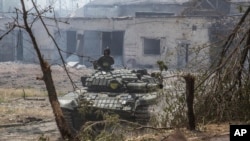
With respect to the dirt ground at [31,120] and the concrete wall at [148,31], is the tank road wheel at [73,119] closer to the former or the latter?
the dirt ground at [31,120]

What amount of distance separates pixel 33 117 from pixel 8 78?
480 inches

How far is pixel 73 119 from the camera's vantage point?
10.5 m

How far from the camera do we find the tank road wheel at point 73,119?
1034cm

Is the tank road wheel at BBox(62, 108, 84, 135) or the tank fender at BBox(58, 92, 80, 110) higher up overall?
the tank fender at BBox(58, 92, 80, 110)

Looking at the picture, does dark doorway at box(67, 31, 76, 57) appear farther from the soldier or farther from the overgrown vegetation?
the overgrown vegetation

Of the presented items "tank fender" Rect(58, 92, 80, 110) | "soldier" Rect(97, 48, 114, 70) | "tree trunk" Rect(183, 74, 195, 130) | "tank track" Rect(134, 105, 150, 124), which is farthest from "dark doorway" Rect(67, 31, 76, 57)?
"tree trunk" Rect(183, 74, 195, 130)

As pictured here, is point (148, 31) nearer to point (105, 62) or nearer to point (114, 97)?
point (105, 62)

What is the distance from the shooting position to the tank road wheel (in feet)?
33.9

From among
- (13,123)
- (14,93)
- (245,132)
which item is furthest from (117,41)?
(245,132)

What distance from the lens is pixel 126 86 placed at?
35.2 ft

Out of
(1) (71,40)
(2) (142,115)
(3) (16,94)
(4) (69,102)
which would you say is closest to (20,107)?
(3) (16,94)

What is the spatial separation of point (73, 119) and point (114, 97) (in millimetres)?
1232

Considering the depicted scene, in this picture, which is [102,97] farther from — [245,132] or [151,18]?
[151,18]

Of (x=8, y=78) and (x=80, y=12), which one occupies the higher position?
(x=80, y=12)
